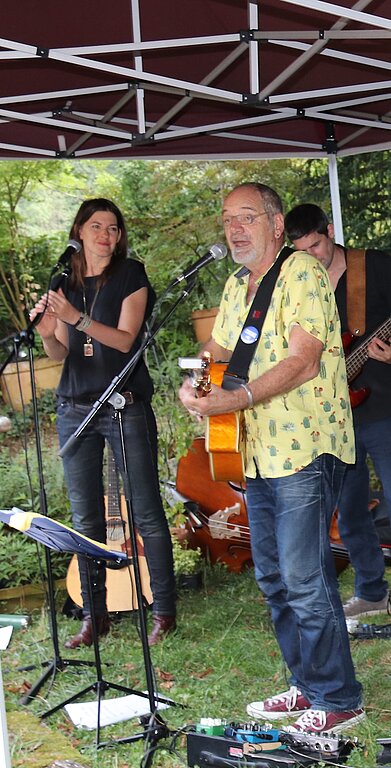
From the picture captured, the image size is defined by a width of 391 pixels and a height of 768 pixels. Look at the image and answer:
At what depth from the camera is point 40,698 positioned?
156 inches

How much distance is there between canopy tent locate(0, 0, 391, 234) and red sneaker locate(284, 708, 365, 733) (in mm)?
2207

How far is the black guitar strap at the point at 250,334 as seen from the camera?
3.29 meters

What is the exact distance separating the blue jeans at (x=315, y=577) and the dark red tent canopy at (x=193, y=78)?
148 centimetres

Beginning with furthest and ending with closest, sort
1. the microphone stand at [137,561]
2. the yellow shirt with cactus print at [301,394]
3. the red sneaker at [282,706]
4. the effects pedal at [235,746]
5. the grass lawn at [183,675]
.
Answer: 1. the red sneaker at [282,706]
2. the grass lawn at [183,675]
3. the microphone stand at [137,561]
4. the yellow shirt with cactus print at [301,394]
5. the effects pedal at [235,746]

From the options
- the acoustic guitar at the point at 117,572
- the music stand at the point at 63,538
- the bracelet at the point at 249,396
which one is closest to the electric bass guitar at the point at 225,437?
the bracelet at the point at 249,396

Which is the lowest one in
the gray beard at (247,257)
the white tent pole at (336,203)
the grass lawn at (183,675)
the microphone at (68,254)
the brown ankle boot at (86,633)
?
the grass lawn at (183,675)

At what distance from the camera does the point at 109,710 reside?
376 cm

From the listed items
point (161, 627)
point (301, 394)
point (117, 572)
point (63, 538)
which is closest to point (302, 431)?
point (301, 394)

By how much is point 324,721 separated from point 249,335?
123cm

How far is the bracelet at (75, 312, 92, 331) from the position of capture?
3993mm

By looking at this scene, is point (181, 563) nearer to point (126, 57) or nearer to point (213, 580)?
point (213, 580)

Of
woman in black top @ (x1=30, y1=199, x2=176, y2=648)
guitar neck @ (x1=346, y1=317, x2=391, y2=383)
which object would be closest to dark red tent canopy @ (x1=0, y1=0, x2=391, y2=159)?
woman in black top @ (x1=30, y1=199, x2=176, y2=648)

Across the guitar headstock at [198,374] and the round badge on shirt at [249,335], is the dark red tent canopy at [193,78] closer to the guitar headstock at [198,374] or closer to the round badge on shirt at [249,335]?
the round badge on shirt at [249,335]

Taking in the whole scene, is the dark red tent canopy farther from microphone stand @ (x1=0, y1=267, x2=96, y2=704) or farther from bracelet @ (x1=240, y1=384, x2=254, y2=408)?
bracelet @ (x1=240, y1=384, x2=254, y2=408)
